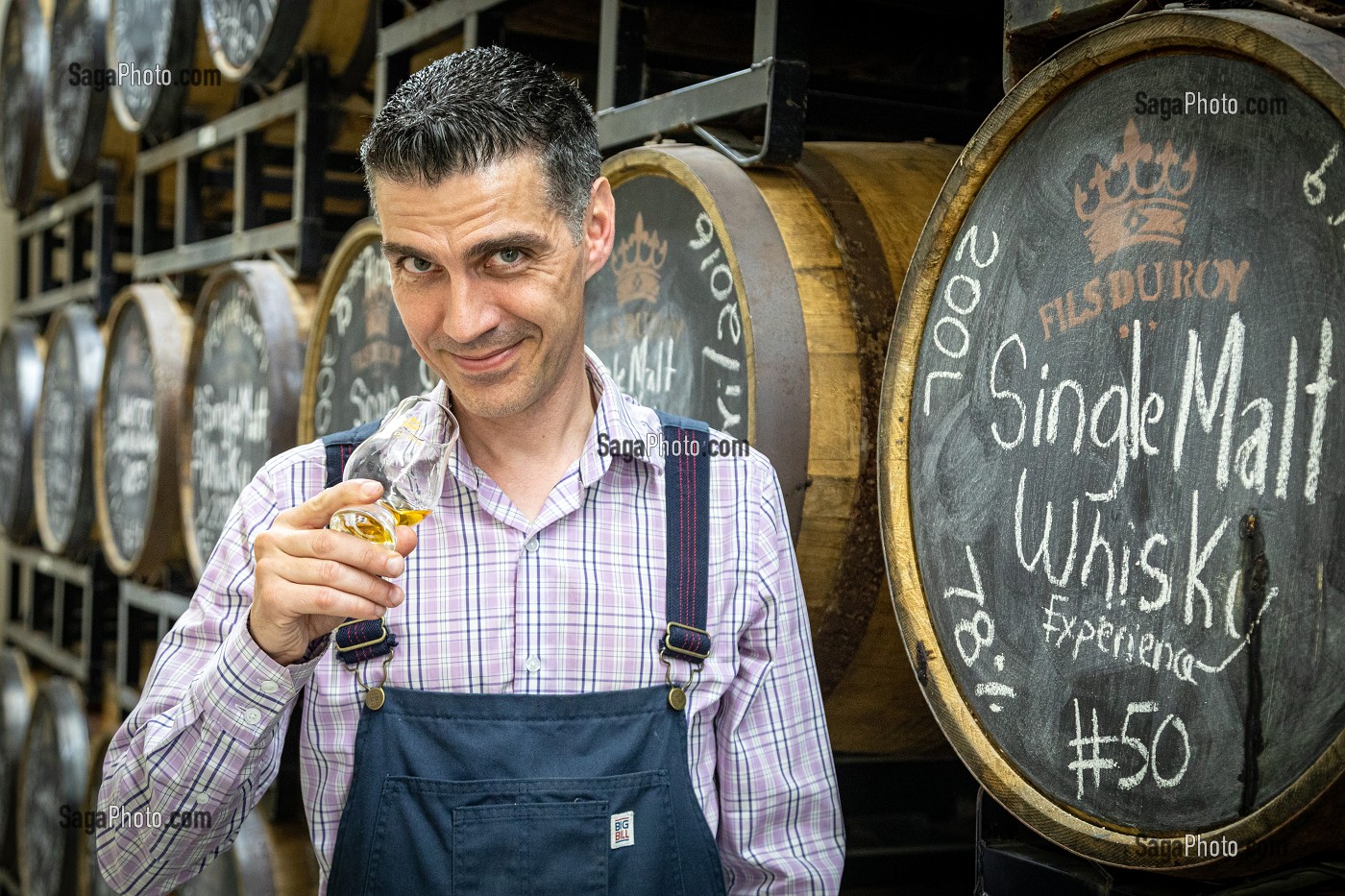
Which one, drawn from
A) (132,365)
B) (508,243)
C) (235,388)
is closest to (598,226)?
(508,243)

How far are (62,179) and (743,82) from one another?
181 inches

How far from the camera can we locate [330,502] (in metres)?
1.32

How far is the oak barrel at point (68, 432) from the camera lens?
17.5ft

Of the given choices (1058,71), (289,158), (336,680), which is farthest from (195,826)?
(289,158)

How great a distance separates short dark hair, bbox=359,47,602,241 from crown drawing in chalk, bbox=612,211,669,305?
0.59 metres

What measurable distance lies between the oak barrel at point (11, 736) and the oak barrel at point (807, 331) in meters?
4.57

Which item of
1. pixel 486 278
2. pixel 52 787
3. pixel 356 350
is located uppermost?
pixel 356 350

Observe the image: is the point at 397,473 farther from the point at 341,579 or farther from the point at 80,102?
the point at 80,102

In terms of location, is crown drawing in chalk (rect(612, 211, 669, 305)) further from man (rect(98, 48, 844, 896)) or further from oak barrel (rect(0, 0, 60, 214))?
oak barrel (rect(0, 0, 60, 214))

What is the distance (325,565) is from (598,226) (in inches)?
24.5

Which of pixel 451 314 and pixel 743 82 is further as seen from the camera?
pixel 743 82

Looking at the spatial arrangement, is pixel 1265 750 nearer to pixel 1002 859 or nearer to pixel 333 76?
pixel 1002 859

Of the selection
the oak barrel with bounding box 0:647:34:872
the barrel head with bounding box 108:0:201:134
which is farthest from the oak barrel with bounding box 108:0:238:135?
the oak barrel with bounding box 0:647:34:872

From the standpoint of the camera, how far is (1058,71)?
151 cm
